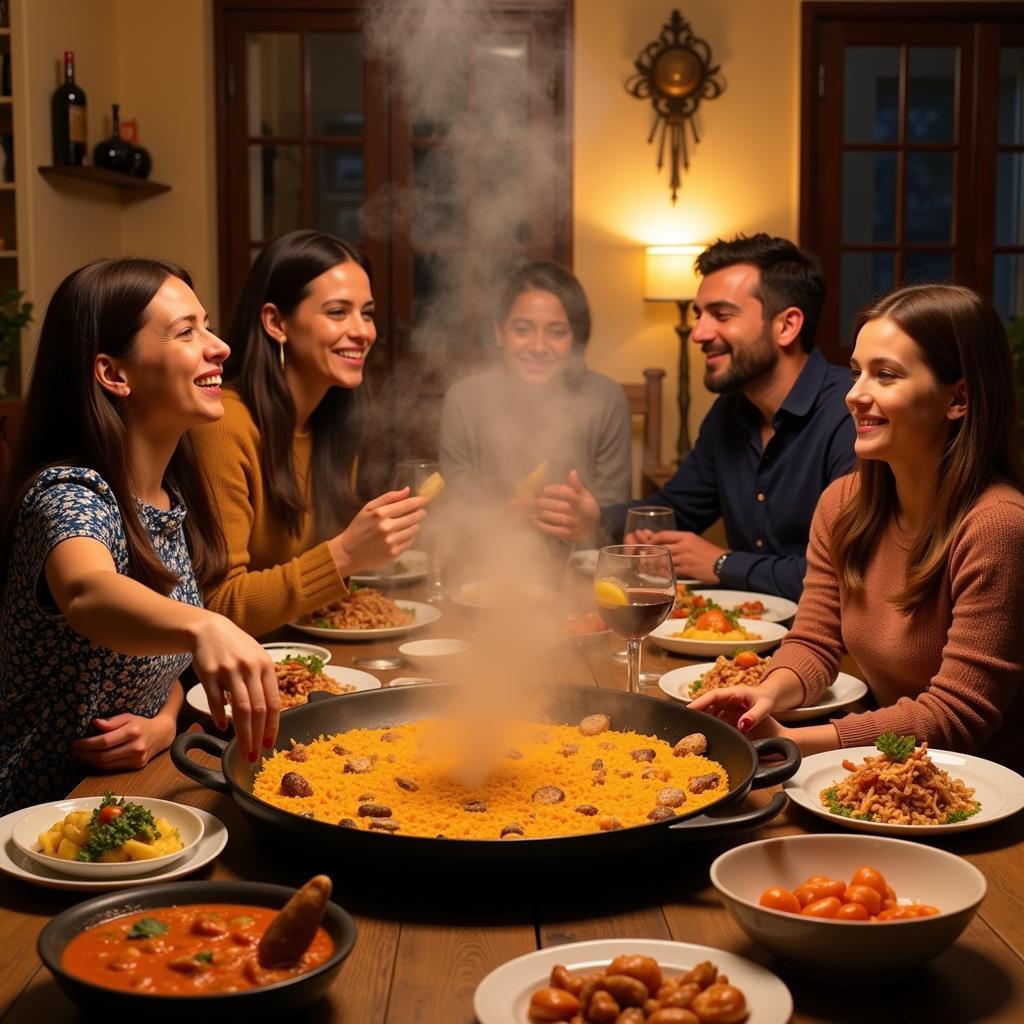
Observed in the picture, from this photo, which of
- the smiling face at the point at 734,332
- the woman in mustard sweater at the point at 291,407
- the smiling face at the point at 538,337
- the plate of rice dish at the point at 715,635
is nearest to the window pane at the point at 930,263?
the smiling face at the point at 538,337

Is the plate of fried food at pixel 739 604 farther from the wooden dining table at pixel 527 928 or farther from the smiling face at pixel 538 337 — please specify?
the smiling face at pixel 538 337

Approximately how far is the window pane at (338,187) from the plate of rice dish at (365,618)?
11.6 feet

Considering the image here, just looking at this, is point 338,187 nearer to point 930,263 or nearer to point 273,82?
point 273,82

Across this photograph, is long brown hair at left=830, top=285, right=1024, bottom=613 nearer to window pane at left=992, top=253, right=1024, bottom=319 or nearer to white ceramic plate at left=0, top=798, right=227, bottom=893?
white ceramic plate at left=0, top=798, right=227, bottom=893

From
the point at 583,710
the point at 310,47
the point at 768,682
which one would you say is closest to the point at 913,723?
the point at 768,682

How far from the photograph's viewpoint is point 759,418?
135 inches

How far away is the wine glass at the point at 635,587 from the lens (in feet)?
5.77

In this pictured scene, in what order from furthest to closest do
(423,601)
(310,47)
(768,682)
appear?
(310,47), (423,601), (768,682)

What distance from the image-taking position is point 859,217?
5.79m

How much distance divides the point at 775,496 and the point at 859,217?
9.66 feet

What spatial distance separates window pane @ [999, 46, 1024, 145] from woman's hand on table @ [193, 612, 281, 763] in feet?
17.6

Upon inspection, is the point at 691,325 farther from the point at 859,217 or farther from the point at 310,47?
the point at 310,47

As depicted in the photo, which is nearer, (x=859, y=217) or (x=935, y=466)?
(x=935, y=466)

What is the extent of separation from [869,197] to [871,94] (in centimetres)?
44
